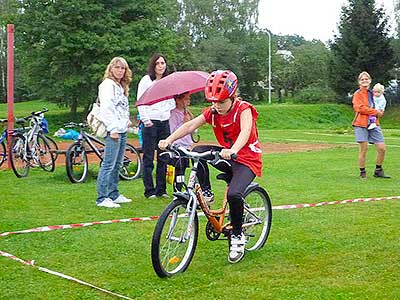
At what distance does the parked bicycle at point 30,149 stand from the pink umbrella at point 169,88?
4.25 metres

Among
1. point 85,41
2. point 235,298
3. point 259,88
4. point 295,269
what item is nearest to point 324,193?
point 295,269

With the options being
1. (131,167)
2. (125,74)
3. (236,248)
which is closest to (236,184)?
(236,248)

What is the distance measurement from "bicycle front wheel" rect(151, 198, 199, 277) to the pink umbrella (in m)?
3.64

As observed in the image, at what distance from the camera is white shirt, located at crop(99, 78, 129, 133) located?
27.4 ft

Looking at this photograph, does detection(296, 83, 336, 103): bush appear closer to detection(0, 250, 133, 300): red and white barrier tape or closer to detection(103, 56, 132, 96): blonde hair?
detection(103, 56, 132, 96): blonde hair

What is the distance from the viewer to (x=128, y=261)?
18.5 ft

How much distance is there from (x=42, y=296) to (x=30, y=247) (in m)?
1.55

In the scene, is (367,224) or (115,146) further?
(115,146)

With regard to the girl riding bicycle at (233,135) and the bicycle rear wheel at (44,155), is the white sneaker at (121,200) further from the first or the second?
the bicycle rear wheel at (44,155)

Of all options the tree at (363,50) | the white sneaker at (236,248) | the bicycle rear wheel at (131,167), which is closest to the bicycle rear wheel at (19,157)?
the bicycle rear wheel at (131,167)

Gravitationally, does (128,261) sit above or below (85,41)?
below

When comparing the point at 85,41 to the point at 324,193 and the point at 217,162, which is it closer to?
the point at 324,193

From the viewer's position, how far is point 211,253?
19.4ft

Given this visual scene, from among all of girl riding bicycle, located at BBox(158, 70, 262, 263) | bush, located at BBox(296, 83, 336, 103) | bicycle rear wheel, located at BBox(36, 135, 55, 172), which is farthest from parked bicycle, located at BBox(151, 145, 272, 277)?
bush, located at BBox(296, 83, 336, 103)
